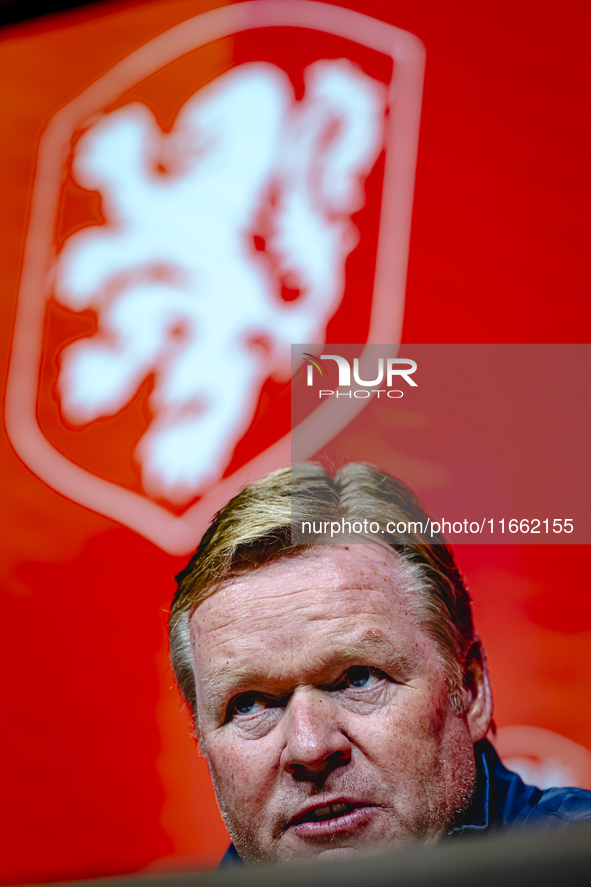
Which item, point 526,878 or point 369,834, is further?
point 369,834

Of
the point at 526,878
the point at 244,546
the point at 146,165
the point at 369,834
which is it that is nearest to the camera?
the point at 526,878

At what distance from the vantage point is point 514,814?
1.19m

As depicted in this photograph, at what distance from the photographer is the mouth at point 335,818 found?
1.17m

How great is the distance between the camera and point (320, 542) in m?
1.32

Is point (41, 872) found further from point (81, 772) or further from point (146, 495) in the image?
point (146, 495)

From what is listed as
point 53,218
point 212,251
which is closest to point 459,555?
point 212,251

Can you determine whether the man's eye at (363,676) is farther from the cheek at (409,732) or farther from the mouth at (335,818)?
the mouth at (335,818)

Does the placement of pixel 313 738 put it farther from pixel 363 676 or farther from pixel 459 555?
pixel 459 555

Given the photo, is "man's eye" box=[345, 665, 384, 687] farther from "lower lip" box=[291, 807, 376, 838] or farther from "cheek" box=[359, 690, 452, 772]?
"lower lip" box=[291, 807, 376, 838]

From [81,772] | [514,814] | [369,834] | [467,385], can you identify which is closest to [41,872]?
[81,772]

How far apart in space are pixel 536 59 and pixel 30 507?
1366mm

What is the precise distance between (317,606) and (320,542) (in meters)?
0.11

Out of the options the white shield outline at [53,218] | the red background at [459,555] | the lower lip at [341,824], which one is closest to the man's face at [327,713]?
the lower lip at [341,824]

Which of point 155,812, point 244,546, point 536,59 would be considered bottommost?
point 155,812
